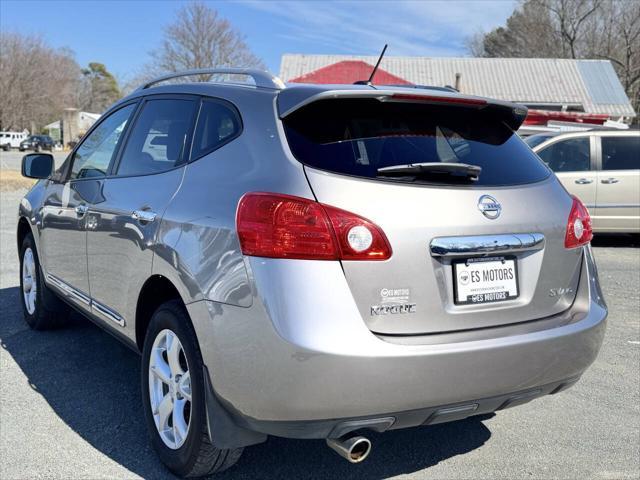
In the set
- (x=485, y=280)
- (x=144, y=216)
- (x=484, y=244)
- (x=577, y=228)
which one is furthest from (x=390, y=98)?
(x=144, y=216)

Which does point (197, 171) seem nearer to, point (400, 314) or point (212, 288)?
point (212, 288)

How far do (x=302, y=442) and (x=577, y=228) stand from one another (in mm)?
1721

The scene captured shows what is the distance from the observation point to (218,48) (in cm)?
5638

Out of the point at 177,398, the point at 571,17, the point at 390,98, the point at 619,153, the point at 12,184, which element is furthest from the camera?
the point at 571,17

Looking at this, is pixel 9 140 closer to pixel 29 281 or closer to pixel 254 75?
pixel 29 281

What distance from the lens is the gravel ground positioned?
3.16m

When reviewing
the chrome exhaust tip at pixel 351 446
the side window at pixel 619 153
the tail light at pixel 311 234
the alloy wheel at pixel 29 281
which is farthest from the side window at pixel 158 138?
the side window at pixel 619 153

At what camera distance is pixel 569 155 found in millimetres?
10258

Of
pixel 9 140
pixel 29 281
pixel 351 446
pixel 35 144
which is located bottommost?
pixel 351 446

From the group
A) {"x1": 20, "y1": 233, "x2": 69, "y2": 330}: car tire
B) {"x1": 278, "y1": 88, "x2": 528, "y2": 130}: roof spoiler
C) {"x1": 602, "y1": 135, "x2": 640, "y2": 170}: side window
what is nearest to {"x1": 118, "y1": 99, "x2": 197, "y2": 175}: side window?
{"x1": 278, "y1": 88, "x2": 528, "y2": 130}: roof spoiler

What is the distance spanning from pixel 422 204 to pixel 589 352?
3.55 feet

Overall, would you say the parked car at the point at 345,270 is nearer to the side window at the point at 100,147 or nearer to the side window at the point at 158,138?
the side window at the point at 158,138

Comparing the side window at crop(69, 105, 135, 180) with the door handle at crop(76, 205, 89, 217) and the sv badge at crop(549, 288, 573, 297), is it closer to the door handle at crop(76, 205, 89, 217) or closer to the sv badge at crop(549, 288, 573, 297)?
the door handle at crop(76, 205, 89, 217)

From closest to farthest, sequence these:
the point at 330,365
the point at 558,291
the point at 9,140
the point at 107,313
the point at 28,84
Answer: the point at 330,365
the point at 558,291
the point at 107,313
the point at 9,140
the point at 28,84
